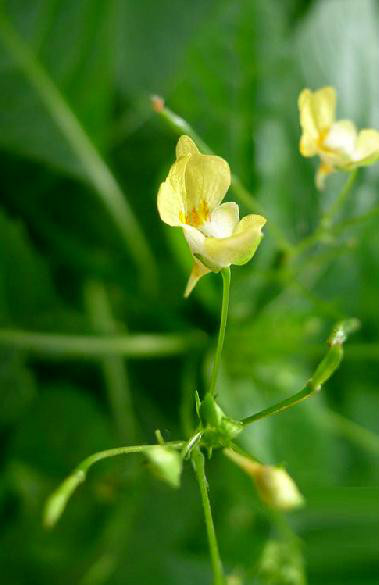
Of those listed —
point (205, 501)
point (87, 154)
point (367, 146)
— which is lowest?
point (205, 501)

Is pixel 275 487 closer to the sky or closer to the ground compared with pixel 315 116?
closer to the ground

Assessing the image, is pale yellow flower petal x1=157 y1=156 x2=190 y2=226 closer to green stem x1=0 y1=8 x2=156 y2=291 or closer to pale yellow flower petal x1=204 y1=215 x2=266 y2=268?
pale yellow flower petal x1=204 y1=215 x2=266 y2=268

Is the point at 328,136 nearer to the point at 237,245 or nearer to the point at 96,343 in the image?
the point at 237,245

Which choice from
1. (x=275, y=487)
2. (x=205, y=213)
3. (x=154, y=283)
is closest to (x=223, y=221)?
(x=205, y=213)

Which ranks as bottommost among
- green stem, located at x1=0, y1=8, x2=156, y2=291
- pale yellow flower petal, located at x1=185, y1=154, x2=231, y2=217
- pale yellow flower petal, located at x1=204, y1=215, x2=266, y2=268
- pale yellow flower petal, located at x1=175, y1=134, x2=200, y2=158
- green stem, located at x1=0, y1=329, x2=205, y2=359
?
pale yellow flower petal, located at x1=204, y1=215, x2=266, y2=268

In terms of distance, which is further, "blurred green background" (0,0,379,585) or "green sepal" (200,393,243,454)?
"blurred green background" (0,0,379,585)

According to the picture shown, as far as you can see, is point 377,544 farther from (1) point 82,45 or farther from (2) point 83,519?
(1) point 82,45

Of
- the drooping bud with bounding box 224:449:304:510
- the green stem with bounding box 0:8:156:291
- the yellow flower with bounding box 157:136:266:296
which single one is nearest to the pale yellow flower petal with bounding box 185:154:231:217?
the yellow flower with bounding box 157:136:266:296
